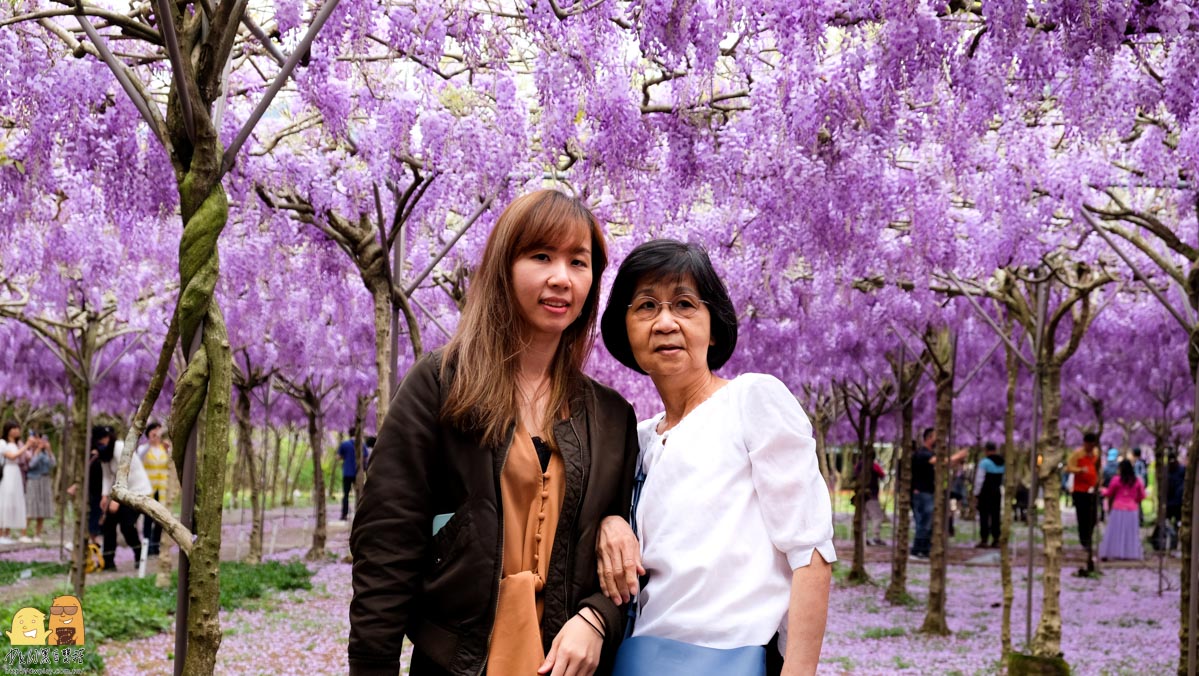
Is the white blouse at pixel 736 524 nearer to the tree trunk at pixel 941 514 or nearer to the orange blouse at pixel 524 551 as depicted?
the orange blouse at pixel 524 551

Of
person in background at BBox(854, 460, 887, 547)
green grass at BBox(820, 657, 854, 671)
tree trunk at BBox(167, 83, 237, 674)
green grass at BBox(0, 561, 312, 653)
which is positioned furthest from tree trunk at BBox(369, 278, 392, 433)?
person in background at BBox(854, 460, 887, 547)

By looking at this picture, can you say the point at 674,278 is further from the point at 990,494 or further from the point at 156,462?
the point at 990,494

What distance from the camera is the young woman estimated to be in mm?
1937

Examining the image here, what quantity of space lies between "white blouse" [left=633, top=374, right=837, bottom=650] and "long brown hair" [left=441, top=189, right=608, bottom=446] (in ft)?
0.83

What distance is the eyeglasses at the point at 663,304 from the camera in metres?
2.16

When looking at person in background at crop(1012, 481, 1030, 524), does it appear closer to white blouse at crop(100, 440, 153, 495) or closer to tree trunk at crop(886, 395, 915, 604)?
tree trunk at crop(886, 395, 915, 604)

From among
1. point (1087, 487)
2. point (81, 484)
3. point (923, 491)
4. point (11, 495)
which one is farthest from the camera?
point (923, 491)

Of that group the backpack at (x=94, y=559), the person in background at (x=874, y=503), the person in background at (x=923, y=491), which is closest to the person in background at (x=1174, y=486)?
the person in background at (x=923, y=491)

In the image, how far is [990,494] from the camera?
64.9 feet

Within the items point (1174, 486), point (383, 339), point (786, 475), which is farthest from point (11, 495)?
point (1174, 486)

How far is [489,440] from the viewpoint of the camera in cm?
197

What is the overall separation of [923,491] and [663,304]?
51.2ft

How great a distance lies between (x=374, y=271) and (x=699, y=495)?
6.37 m

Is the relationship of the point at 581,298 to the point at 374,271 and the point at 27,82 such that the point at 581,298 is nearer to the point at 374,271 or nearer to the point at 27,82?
the point at 27,82
